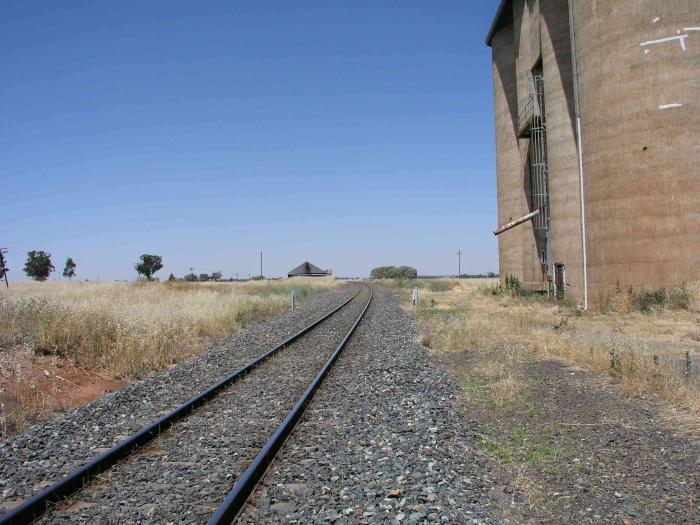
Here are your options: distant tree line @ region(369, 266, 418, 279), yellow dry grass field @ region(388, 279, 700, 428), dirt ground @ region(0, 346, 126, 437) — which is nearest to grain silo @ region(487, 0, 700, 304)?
yellow dry grass field @ region(388, 279, 700, 428)

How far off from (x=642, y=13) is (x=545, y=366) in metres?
16.0

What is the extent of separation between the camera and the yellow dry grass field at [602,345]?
8258 millimetres

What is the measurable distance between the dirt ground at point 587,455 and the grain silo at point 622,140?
42.5 ft

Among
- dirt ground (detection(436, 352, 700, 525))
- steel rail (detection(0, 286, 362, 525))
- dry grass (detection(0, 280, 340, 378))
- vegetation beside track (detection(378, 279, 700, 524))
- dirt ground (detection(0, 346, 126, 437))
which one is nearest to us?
steel rail (detection(0, 286, 362, 525))

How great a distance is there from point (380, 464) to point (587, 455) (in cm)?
212

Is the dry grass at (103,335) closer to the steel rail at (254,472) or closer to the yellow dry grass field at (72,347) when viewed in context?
the yellow dry grass field at (72,347)

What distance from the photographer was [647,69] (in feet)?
65.7

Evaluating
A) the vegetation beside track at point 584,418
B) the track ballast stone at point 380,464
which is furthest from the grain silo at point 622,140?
the track ballast stone at point 380,464

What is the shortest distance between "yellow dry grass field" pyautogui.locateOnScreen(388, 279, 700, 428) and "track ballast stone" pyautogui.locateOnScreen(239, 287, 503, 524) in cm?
159

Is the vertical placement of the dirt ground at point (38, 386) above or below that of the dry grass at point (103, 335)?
below

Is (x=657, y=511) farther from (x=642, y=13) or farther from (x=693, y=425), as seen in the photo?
(x=642, y=13)

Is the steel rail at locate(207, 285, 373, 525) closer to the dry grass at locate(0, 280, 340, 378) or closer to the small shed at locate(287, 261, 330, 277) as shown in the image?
the dry grass at locate(0, 280, 340, 378)

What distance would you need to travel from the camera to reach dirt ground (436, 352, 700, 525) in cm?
440

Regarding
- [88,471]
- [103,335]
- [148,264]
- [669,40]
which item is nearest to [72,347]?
[103,335]
